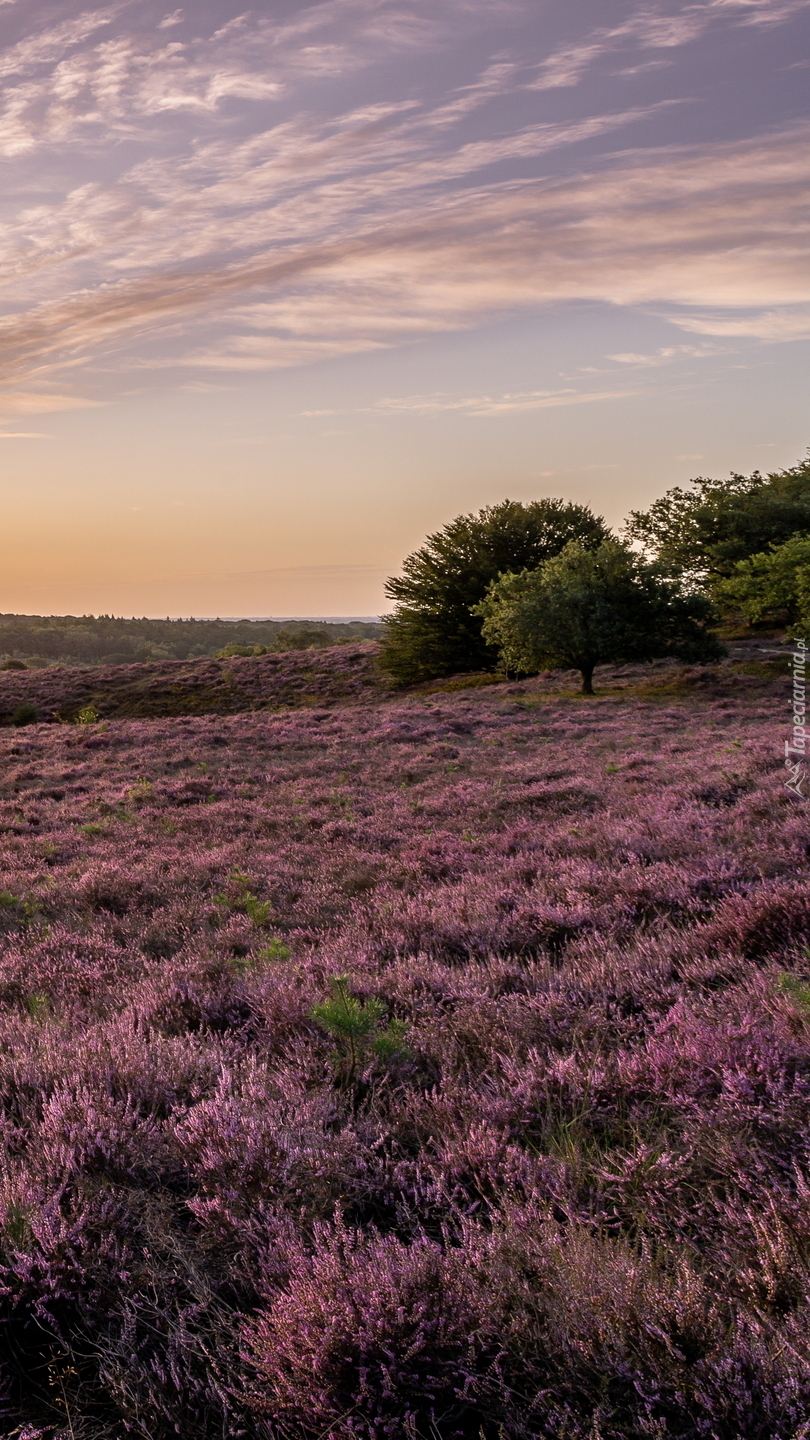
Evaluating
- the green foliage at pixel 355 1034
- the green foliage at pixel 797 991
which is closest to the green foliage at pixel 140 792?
the green foliage at pixel 355 1034

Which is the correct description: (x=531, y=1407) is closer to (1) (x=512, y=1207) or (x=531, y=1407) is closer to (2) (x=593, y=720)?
(1) (x=512, y=1207)

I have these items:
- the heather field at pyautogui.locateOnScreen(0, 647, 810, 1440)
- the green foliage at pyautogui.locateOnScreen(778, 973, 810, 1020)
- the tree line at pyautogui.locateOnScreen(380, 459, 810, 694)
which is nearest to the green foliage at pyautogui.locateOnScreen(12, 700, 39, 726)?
the tree line at pyautogui.locateOnScreen(380, 459, 810, 694)

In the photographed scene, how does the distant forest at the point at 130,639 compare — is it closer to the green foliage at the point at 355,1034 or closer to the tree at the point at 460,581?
the tree at the point at 460,581

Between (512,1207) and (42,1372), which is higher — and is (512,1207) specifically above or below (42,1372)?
above

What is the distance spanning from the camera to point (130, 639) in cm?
14412

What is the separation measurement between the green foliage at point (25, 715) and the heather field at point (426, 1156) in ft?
121

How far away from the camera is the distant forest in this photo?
106 m

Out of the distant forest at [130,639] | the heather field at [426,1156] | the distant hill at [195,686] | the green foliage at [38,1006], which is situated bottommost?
the green foliage at [38,1006]

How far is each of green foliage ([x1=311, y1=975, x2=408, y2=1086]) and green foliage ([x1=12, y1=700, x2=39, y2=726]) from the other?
41812mm

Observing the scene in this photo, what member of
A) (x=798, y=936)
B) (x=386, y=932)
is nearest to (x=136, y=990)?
(x=386, y=932)

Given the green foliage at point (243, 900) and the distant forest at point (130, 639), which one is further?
the distant forest at point (130, 639)

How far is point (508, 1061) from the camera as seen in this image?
3.52 metres

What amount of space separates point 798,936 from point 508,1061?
8.10 ft

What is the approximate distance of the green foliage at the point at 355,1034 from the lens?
3760 mm
